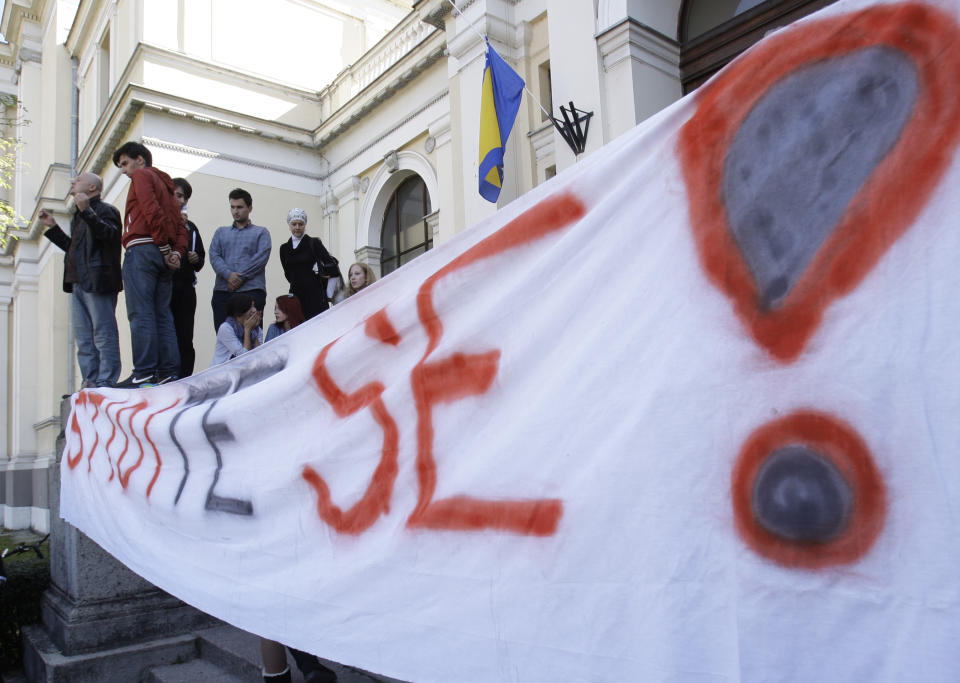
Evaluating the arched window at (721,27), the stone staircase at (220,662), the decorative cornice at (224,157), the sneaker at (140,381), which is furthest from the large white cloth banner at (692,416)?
the decorative cornice at (224,157)

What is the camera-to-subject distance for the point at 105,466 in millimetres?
3170

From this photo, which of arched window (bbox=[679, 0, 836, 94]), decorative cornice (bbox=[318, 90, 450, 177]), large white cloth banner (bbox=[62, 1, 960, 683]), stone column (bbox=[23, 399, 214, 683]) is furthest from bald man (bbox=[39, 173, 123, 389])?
decorative cornice (bbox=[318, 90, 450, 177])

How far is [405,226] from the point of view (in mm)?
12258

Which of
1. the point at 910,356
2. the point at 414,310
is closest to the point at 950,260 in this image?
the point at 910,356

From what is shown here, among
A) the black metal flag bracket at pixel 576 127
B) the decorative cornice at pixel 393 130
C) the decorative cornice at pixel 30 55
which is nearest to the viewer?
the black metal flag bracket at pixel 576 127

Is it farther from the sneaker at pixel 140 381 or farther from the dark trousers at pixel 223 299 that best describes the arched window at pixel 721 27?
the sneaker at pixel 140 381

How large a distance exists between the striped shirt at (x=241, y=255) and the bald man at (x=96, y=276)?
38.7 inches

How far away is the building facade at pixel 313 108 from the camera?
22.4 ft

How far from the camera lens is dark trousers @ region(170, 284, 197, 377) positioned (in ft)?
16.4

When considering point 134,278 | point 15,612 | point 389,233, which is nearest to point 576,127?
point 134,278

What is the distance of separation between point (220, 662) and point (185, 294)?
2.49 m

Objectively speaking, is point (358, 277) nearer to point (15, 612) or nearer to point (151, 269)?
point (151, 269)

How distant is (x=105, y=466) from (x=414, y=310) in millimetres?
A: 2048

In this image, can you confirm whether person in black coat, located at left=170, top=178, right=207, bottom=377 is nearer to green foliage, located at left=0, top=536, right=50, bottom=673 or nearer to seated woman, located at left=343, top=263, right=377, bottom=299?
seated woman, located at left=343, top=263, right=377, bottom=299
